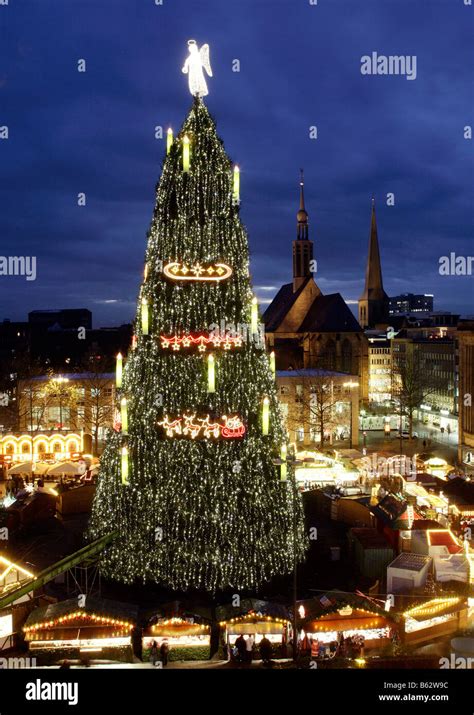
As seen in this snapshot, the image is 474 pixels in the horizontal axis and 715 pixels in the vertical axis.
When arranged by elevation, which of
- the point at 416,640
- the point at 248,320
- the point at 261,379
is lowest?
the point at 416,640

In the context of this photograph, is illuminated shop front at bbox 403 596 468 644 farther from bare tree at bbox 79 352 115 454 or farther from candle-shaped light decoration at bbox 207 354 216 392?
bare tree at bbox 79 352 115 454

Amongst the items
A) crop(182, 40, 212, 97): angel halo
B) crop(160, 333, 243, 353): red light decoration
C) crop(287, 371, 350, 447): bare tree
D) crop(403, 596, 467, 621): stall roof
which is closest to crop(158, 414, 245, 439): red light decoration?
crop(160, 333, 243, 353): red light decoration

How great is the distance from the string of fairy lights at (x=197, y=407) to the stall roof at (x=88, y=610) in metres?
1.31

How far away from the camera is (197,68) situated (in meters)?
13.3

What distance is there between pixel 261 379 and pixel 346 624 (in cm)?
576

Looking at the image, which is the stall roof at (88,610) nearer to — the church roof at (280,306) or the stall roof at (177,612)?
the stall roof at (177,612)

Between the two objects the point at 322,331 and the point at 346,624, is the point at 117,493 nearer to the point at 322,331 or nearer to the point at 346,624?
the point at 346,624

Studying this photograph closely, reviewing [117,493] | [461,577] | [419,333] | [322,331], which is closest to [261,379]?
[117,493]

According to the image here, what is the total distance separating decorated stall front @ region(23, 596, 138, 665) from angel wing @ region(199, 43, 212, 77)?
12.4 meters

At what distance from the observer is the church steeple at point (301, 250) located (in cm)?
7038

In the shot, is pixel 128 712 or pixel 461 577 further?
pixel 461 577

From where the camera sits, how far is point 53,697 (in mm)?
6008

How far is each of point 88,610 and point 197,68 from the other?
12479 millimetres

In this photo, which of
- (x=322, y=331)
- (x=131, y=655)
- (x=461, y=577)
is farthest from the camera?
(x=322, y=331)
